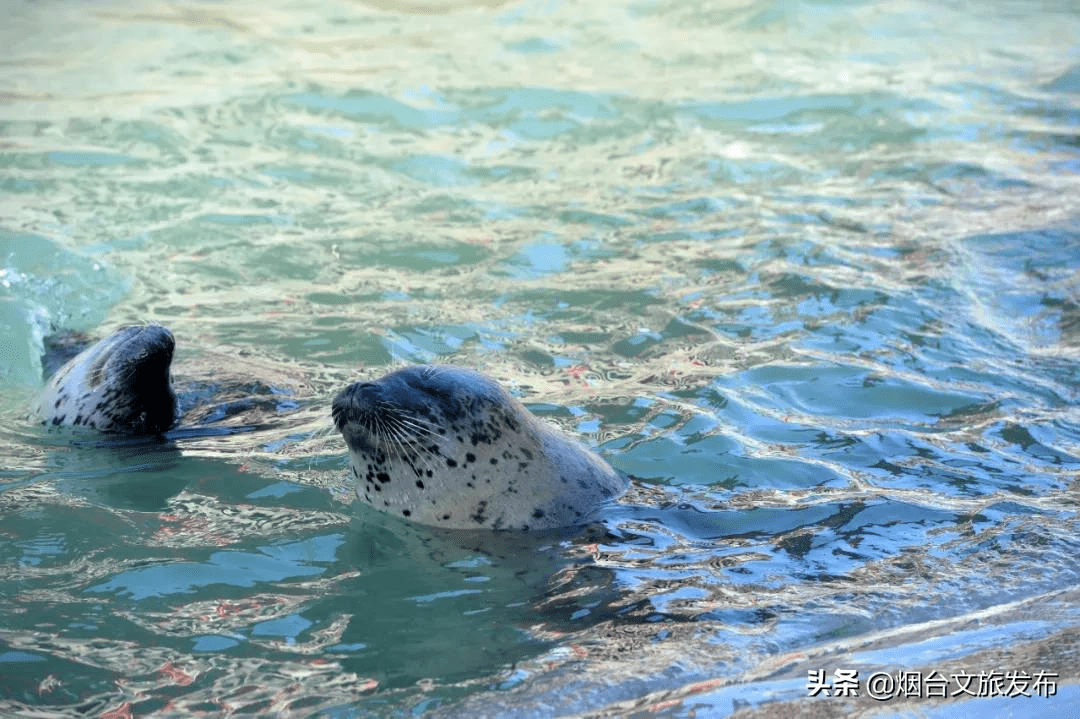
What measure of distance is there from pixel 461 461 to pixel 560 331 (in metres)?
2.39

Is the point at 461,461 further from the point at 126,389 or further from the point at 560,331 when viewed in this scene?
the point at 560,331

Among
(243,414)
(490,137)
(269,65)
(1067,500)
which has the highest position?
(269,65)

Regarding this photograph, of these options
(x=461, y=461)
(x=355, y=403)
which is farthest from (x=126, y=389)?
(x=461, y=461)

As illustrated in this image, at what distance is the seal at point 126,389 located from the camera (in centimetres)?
627

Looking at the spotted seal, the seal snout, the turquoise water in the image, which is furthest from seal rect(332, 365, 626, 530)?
the spotted seal

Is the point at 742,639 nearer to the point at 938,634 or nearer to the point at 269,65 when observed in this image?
the point at 938,634

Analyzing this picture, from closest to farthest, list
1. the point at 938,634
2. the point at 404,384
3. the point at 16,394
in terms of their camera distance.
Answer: the point at 938,634 → the point at 404,384 → the point at 16,394

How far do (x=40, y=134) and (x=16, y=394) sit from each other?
4248mm

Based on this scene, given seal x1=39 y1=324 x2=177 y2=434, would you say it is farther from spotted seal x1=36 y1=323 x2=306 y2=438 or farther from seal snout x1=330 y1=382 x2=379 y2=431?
seal snout x1=330 y1=382 x2=379 y2=431

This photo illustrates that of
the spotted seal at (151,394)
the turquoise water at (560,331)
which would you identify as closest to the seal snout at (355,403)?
the turquoise water at (560,331)

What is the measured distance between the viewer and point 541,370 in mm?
7145

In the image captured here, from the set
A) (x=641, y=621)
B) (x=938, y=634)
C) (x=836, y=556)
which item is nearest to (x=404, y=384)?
(x=641, y=621)

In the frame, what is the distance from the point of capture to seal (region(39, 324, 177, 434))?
627cm

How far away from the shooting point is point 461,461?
5.39 m
